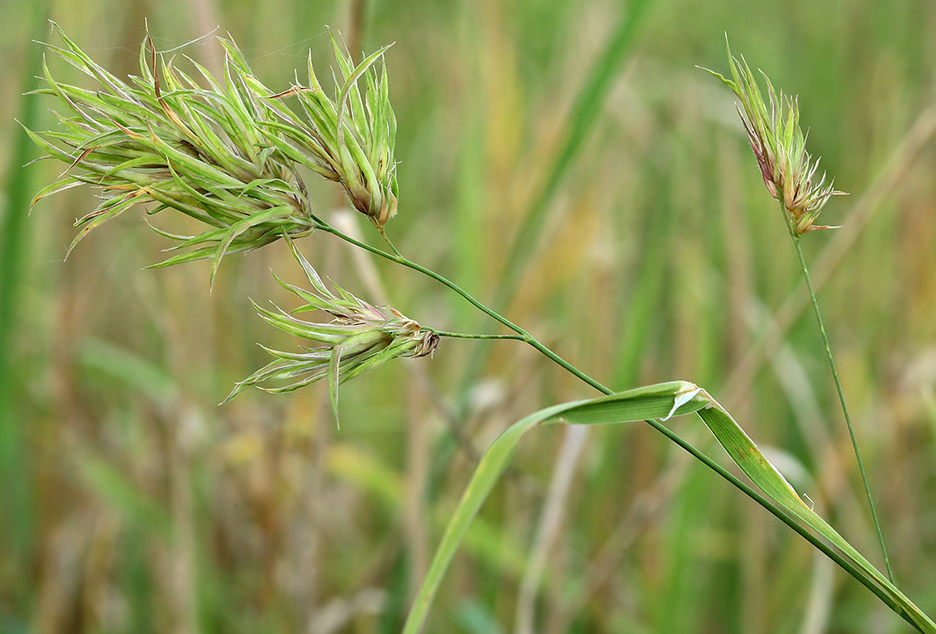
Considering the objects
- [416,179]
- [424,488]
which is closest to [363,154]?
[424,488]

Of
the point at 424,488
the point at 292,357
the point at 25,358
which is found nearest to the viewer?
the point at 292,357

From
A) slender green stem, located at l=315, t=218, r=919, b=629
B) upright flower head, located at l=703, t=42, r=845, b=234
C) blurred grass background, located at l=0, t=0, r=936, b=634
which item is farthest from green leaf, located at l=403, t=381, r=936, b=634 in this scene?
blurred grass background, located at l=0, t=0, r=936, b=634

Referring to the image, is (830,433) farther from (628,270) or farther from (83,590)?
(83,590)

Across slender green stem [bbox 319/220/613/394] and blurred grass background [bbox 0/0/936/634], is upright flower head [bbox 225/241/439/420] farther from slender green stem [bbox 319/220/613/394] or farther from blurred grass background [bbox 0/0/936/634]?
blurred grass background [bbox 0/0/936/634]

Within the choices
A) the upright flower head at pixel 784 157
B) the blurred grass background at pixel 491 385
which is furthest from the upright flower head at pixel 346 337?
the blurred grass background at pixel 491 385

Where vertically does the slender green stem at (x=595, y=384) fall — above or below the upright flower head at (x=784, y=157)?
below

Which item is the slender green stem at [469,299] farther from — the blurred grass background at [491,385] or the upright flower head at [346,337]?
the blurred grass background at [491,385]
